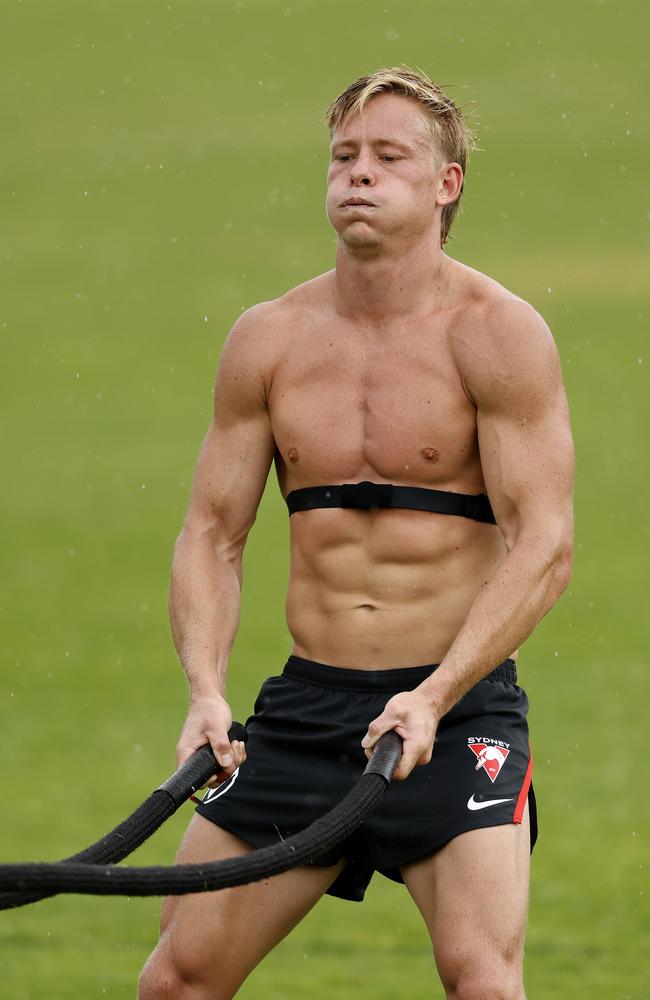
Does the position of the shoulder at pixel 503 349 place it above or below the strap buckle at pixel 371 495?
above

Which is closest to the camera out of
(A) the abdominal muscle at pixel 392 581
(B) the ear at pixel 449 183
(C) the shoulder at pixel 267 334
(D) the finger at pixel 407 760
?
(D) the finger at pixel 407 760

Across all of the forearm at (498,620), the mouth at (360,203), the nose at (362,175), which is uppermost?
the nose at (362,175)

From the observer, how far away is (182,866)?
13.7 ft

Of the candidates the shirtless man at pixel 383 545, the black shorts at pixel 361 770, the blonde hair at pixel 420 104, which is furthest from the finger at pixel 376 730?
the blonde hair at pixel 420 104

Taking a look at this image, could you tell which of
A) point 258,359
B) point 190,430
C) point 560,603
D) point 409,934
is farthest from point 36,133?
point 258,359

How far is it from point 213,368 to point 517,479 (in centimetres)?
1946

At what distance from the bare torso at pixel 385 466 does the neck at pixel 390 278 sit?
4cm

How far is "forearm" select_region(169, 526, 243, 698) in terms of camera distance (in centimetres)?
513

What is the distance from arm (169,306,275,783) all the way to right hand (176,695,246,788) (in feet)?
0.92

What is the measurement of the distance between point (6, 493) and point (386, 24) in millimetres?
14581

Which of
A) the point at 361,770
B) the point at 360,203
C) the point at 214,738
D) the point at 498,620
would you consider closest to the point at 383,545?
the point at 498,620

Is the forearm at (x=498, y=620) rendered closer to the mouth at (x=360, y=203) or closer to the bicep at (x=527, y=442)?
the bicep at (x=527, y=442)

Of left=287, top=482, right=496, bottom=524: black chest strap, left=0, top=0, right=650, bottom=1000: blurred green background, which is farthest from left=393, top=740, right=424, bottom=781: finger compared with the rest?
left=0, top=0, right=650, bottom=1000: blurred green background

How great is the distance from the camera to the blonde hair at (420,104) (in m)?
5.12
